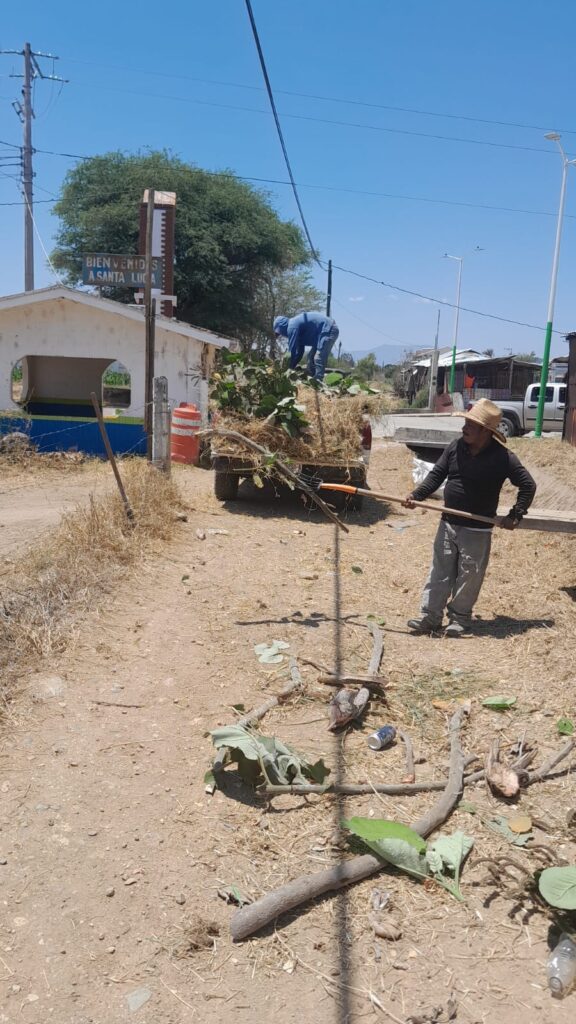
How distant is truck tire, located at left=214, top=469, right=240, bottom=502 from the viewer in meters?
10.2

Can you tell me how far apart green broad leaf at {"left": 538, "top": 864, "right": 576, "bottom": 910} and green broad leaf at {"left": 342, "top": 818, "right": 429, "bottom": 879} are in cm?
46

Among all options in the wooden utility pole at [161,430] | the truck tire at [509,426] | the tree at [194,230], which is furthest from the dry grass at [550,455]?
the tree at [194,230]

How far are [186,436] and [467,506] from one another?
8458mm

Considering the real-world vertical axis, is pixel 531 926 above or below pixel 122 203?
below

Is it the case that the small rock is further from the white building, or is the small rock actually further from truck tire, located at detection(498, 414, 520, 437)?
truck tire, located at detection(498, 414, 520, 437)

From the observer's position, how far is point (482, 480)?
18.5ft

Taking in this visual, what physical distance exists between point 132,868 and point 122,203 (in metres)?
35.0

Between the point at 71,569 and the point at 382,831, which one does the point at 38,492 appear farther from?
the point at 382,831

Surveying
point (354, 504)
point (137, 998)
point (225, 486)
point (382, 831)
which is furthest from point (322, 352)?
point (137, 998)

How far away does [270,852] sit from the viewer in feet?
10.6

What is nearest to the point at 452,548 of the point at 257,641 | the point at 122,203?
the point at 257,641

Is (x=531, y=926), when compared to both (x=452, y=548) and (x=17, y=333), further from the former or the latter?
(x=17, y=333)

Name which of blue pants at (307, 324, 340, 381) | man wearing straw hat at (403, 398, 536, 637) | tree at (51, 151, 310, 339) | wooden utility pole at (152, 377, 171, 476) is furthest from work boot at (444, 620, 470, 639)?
tree at (51, 151, 310, 339)

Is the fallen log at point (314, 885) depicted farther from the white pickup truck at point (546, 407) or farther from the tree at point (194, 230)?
the tree at point (194, 230)
